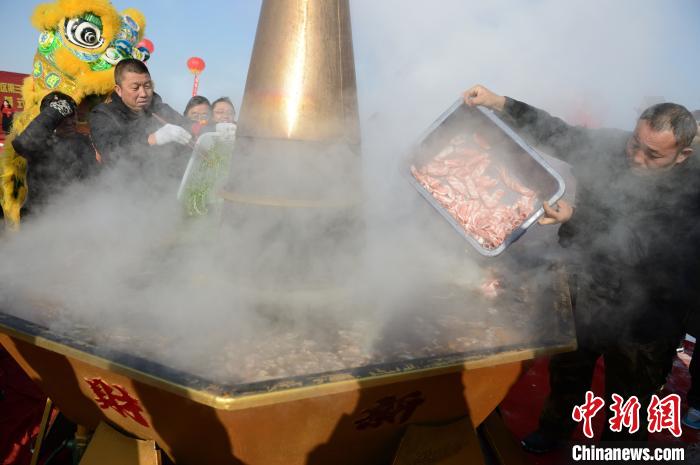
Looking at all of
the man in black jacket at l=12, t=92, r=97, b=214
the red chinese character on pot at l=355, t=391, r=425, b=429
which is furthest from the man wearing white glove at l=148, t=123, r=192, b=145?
the red chinese character on pot at l=355, t=391, r=425, b=429

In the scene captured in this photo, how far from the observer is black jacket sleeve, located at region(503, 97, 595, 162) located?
2895mm

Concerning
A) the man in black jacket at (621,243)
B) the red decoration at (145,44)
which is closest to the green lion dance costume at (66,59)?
the red decoration at (145,44)

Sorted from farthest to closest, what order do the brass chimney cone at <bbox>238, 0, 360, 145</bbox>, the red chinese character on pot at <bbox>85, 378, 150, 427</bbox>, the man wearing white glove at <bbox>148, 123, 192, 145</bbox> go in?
the man wearing white glove at <bbox>148, 123, 192, 145</bbox> → the brass chimney cone at <bbox>238, 0, 360, 145</bbox> → the red chinese character on pot at <bbox>85, 378, 150, 427</bbox>

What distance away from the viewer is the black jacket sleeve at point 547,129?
289 cm

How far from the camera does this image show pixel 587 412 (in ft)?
10.0

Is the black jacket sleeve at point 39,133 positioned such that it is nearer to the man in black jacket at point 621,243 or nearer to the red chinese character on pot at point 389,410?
the man in black jacket at point 621,243

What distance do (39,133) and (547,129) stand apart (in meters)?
4.50

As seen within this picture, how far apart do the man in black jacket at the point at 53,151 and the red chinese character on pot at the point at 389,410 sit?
369cm

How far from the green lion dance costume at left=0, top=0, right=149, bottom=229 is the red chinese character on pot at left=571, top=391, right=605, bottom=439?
6.05 meters

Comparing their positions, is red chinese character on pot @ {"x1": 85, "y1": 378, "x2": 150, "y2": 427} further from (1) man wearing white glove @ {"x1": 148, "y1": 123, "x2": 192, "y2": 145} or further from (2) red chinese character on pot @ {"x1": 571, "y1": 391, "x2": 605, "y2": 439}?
(2) red chinese character on pot @ {"x1": 571, "y1": 391, "x2": 605, "y2": 439}

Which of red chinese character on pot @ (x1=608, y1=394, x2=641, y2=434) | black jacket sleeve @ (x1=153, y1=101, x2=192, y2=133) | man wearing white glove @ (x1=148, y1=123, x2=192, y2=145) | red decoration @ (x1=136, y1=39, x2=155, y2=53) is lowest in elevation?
red chinese character on pot @ (x1=608, y1=394, x2=641, y2=434)

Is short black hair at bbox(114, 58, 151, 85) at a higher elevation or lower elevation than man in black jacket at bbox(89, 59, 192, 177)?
higher

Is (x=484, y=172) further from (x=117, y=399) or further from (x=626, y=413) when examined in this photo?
(x=117, y=399)

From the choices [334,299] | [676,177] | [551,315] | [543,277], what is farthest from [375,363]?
[676,177]
